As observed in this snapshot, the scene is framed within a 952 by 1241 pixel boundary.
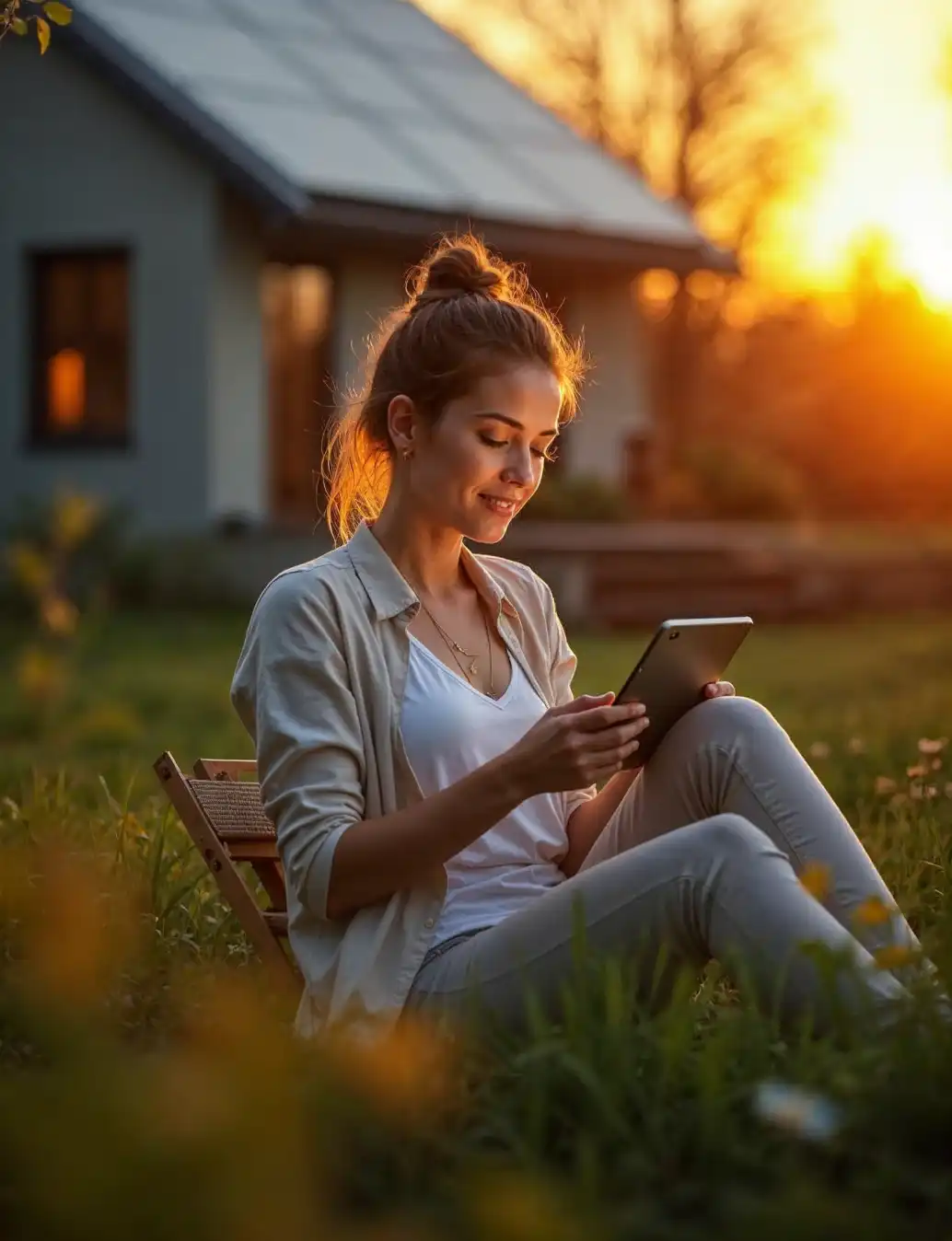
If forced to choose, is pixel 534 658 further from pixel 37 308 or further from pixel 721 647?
pixel 37 308

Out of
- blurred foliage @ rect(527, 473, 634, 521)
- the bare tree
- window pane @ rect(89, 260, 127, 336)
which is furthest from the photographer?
the bare tree

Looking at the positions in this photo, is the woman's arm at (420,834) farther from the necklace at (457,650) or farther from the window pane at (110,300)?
the window pane at (110,300)

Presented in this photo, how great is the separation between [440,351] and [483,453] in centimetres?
20

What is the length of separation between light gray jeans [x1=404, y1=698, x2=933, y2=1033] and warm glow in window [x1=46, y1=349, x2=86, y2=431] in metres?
12.1

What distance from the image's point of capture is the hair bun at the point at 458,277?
3471mm

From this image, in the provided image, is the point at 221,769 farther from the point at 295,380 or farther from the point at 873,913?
the point at 295,380

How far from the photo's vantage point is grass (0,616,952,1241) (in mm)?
1561

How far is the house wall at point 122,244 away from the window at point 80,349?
15 cm

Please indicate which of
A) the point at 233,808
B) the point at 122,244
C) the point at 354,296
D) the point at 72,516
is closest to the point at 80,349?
the point at 122,244

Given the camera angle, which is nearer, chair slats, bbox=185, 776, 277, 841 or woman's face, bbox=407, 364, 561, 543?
woman's face, bbox=407, 364, 561, 543

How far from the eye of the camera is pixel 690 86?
1106 inches

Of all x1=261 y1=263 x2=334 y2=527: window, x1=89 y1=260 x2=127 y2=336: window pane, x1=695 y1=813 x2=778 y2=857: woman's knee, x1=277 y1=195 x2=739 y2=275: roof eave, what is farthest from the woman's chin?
x1=261 y1=263 x2=334 y2=527: window

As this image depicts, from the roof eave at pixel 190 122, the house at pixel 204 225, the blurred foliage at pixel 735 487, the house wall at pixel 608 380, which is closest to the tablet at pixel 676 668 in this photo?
the roof eave at pixel 190 122

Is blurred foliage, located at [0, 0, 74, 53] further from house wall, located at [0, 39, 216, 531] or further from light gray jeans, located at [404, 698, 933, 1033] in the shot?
house wall, located at [0, 39, 216, 531]
